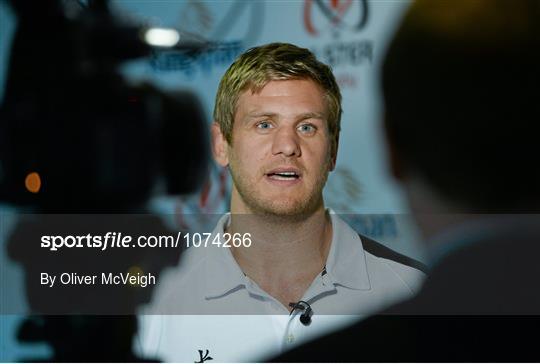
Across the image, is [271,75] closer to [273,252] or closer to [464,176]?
[273,252]

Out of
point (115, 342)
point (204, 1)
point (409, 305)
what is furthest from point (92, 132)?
point (409, 305)

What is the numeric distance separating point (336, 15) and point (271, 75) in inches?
12.2

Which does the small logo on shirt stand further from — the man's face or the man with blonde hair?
the man's face

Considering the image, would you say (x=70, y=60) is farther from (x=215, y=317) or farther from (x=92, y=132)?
(x=215, y=317)

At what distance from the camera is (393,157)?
2.35 m

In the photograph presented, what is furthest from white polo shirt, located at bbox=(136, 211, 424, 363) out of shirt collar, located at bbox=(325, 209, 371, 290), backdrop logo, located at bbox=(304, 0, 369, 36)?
backdrop logo, located at bbox=(304, 0, 369, 36)

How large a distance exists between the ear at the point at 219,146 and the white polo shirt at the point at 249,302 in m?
0.21

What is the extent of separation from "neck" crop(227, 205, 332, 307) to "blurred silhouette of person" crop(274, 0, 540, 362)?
229mm

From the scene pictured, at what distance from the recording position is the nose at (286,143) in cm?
226

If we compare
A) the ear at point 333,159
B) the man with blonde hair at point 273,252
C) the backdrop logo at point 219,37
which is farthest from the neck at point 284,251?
the backdrop logo at point 219,37

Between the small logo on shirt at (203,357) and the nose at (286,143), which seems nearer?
the nose at (286,143)

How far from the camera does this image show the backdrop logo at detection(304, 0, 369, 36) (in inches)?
91.7

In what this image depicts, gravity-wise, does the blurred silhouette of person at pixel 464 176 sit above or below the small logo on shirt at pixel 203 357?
above

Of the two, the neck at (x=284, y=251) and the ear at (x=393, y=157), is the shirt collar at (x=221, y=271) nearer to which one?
the neck at (x=284, y=251)
